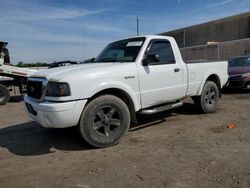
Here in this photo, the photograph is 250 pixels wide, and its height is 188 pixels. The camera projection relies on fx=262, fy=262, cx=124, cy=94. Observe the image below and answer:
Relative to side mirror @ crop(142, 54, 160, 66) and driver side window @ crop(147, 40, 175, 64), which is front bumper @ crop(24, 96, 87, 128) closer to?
side mirror @ crop(142, 54, 160, 66)

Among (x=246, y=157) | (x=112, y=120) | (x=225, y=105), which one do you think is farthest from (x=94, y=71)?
(x=225, y=105)

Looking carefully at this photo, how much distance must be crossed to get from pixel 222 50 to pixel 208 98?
50.5 feet

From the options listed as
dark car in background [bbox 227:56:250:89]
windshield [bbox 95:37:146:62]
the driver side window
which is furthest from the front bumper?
dark car in background [bbox 227:56:250:89]

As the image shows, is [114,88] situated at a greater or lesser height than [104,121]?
greater

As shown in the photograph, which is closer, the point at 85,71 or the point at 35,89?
the point at 85,71

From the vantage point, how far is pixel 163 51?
5656 millimetres

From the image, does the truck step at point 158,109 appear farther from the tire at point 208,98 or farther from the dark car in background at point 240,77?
the dark car in background at point 240,77

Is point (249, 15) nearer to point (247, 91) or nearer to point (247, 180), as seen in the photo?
point (247, 91)

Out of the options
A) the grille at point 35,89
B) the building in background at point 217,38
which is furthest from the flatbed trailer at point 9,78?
the building in background at point 217,38

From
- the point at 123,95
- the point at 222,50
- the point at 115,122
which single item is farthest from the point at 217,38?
the point at 115,122

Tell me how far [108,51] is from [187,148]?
2.86 meters

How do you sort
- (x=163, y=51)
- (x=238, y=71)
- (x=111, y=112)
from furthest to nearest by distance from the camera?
(x=238, y=71) < (x=163, y=51) < (x=111, y=112)

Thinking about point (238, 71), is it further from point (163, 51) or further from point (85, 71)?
point (85, 71)

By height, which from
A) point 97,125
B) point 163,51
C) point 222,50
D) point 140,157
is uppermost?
point 222,50
